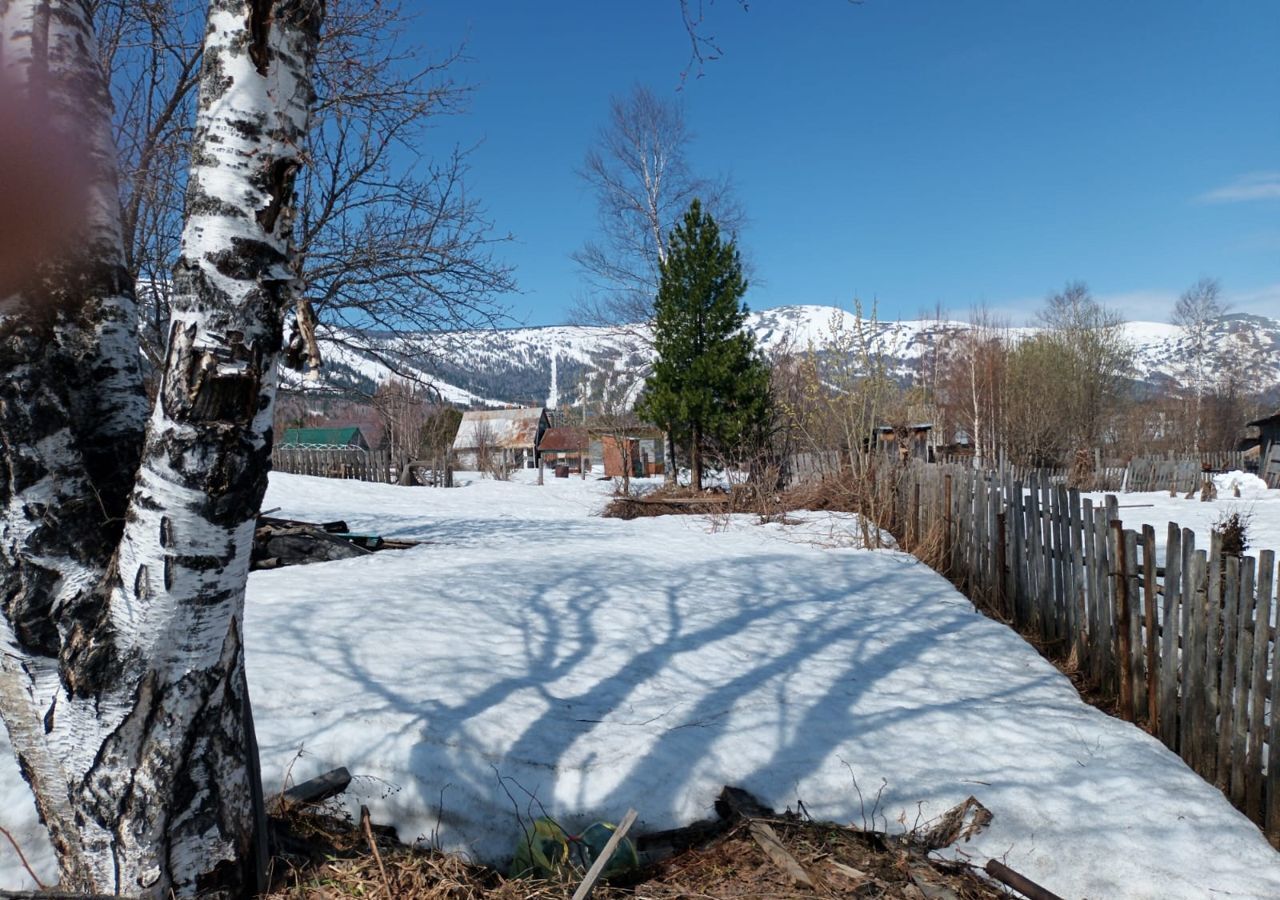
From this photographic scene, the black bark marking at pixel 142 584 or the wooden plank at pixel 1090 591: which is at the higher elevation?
the black bark marking at pixel 142 584

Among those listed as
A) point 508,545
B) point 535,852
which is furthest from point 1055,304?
point 535,852

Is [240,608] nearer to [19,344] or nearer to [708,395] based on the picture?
[19,344]

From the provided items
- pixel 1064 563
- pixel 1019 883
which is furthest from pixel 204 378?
pixel 1064 563

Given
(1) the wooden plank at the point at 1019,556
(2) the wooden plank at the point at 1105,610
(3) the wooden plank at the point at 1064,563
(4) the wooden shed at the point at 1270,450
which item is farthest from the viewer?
(4) the wooden shed at the point at 1270,450

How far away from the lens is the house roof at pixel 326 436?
5197cm

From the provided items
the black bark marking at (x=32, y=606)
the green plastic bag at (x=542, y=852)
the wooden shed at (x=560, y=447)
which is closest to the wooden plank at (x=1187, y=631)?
the green plastic bag at (x=542, y=852)

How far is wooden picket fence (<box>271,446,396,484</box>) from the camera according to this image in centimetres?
2692

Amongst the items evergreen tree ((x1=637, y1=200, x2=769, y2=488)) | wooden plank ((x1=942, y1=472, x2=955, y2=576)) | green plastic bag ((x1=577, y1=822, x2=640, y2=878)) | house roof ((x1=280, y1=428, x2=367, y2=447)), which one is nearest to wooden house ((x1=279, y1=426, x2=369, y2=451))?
house roof ((x1=280, y1=428, x2=367, y2=447))

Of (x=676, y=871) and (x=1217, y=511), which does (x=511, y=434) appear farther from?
(x=676, y=871)

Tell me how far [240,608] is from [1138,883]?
3.54 meters

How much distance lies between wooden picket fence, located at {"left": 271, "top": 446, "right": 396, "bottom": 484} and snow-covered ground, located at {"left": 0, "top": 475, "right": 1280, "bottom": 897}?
20811mm

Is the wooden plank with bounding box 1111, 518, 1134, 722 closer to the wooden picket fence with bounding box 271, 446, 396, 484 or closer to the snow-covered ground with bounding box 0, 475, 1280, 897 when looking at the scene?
the snow-covered ground with bounding box 0, 475, 1280, 897

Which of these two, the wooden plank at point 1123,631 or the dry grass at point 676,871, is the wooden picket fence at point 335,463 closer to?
the wooden plank at point 1123,631

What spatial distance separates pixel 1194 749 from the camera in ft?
13.3
